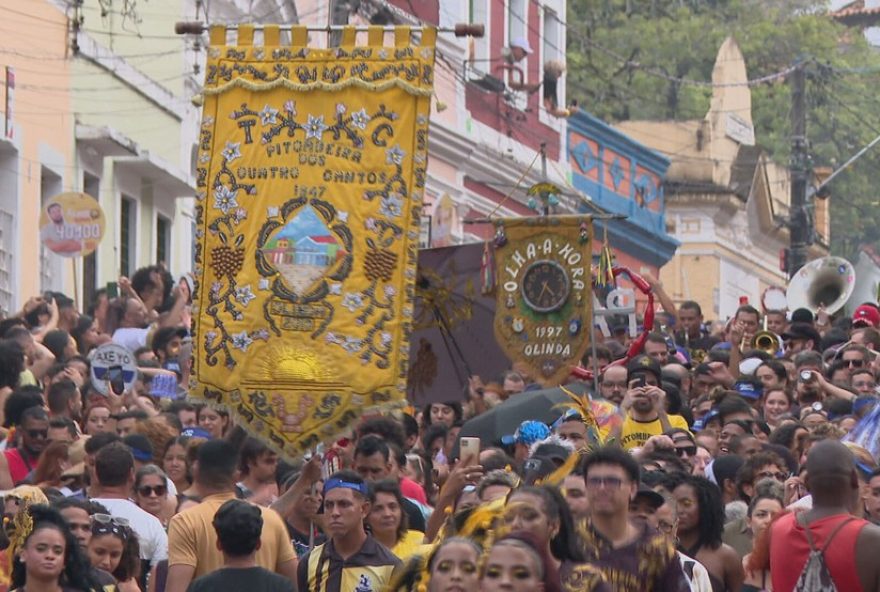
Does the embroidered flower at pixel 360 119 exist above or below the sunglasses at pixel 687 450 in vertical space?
above

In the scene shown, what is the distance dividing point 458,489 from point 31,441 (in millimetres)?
3125

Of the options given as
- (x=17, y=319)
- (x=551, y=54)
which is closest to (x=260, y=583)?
(x=17, y=319)

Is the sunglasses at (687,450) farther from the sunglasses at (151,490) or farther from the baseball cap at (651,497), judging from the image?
the baseball cap at (651,497)

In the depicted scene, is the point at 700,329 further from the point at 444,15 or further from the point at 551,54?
the point at 551,54

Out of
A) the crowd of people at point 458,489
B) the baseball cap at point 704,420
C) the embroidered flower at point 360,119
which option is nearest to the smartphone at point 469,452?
the crowd of people at point 458,489

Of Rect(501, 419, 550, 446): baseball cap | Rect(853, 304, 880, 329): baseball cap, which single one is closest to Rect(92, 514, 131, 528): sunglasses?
Rect(501, 419, 550, 446): baseball cap

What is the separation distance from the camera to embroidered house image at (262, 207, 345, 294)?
53.3ft

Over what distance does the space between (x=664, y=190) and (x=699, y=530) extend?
43.0 meters

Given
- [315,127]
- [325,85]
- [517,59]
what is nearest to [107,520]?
[315,127]

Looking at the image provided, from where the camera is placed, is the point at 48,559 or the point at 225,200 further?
the point at 225,200

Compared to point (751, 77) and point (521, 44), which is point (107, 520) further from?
point (751, 77)

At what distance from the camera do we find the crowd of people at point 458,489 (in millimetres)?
11062

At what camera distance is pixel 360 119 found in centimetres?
1644

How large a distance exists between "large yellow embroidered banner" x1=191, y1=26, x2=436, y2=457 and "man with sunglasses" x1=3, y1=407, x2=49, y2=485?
114 cm
